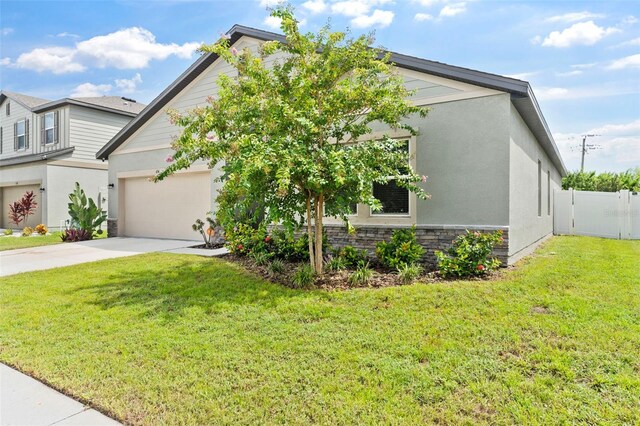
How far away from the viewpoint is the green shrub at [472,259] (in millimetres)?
6258

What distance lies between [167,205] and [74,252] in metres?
3.51

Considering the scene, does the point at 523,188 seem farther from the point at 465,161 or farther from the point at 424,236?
the point at 424,236

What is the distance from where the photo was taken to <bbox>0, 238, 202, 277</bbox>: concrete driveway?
8539 millimetres

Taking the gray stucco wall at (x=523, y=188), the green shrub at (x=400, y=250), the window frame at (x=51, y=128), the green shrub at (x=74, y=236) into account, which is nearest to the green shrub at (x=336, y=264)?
the green shrub at (x=400, y=250)

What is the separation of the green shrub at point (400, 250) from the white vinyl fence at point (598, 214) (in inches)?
427

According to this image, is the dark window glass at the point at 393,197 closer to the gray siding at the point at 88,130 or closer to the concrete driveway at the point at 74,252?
the concrete driveway at the point at 74,252

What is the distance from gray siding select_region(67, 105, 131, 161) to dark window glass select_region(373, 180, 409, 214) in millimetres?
16367

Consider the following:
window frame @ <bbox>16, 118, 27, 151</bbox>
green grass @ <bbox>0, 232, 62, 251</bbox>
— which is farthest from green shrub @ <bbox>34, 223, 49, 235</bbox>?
window frame @ <bbox>16, 118, 27, 151</bbox>

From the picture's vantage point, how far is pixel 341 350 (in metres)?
3.67

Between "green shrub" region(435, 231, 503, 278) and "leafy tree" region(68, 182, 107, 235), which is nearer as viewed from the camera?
"green shrub" region(435, 231, 503, 278)

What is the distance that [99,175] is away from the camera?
18.3 meters

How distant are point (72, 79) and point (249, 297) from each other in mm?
17245

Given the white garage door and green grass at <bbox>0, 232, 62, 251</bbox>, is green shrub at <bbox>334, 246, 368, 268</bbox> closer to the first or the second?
the white garage door

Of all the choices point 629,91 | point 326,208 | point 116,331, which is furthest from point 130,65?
point 629,91
